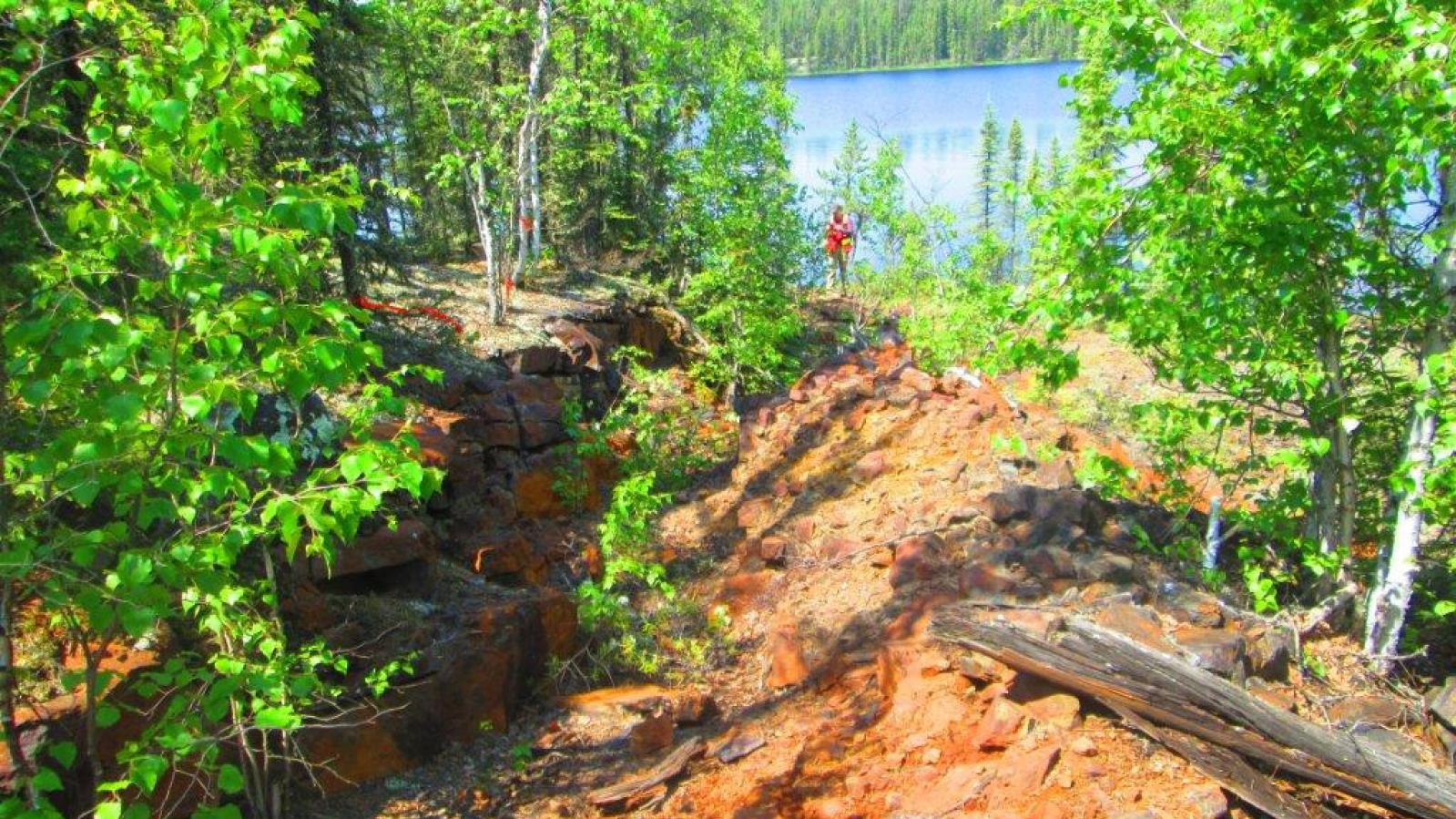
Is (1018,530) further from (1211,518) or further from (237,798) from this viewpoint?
(237,798)

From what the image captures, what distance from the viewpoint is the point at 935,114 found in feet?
216

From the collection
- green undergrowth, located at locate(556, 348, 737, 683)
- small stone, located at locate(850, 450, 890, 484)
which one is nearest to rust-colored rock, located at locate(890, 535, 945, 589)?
green undergrowth, located at locate(556, 348, 737, 683)

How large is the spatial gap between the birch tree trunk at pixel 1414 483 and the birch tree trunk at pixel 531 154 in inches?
429

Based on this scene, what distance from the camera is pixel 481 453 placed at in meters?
10.4

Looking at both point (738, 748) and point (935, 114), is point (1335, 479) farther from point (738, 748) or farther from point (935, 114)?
point (935, 114)

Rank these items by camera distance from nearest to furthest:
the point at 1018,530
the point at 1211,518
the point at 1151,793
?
the point at 1151,793
the point at 1211,518
the point at 1018,530

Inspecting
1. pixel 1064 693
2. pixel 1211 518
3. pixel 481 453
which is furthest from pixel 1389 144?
pixel 481 453

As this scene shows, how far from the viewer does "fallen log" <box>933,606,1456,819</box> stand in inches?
154

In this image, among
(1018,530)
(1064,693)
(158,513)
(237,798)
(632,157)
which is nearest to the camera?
(158,513)

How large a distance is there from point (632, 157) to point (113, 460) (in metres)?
17.7

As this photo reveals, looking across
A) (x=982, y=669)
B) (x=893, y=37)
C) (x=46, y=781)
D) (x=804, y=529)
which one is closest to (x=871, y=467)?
(x=804, y=529)

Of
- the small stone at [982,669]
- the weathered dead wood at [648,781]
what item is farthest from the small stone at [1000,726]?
the weathered dead wood at [648,781]

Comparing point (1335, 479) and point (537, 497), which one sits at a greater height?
point (1335, 479)

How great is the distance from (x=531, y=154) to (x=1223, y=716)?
514 inches
